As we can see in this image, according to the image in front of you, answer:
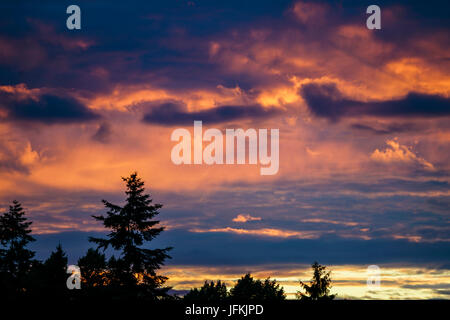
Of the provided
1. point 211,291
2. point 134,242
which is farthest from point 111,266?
point 211,291

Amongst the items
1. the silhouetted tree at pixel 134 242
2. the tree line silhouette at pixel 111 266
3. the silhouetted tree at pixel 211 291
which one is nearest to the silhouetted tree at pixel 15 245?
the tree line silhouette at pixel 111 266

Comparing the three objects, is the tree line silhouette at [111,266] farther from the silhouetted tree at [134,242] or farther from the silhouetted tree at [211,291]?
the silhouetted tree at [211,291]

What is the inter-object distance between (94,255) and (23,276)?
72.8 feet

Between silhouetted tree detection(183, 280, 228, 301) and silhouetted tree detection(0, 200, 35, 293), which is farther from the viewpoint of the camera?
silhouetted tree detection(183, 280, 228, 301)

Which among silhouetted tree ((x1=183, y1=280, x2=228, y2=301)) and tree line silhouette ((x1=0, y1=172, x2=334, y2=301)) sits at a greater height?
tree line silhouette ((x1=0, y1=172, x2=334, y2=301))

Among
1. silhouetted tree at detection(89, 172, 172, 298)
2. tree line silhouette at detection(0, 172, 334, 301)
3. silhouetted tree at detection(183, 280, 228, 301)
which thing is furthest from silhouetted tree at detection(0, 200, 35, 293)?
silhouetted tree at detection(183, 280, 228, 301)

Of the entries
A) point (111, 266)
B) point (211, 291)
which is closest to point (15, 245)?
point (111, 266)

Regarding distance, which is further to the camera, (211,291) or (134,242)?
(211,291)

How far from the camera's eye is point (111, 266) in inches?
1576

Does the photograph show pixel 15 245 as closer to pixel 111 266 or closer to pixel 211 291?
pixel 111 266

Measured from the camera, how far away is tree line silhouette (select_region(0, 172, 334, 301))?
39.8 metres

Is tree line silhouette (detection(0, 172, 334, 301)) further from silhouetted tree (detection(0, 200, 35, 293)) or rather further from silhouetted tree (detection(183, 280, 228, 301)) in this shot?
silhouetted tree (detection(183, 280, 228, 301))
